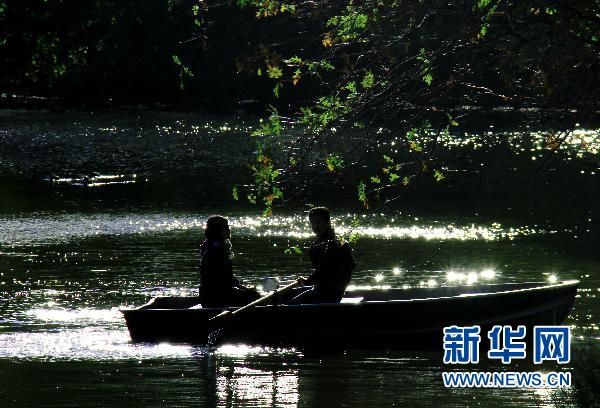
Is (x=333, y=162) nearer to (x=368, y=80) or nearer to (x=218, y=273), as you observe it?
(x=368, y=80)

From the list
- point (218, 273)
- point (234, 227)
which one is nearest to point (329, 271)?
point (218, 273)

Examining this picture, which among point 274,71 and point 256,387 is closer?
point 274,71

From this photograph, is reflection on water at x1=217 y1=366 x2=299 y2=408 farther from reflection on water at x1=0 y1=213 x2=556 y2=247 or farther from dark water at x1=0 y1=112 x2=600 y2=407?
reflection on water at x1=0 y1=213 x2=556 y2=247

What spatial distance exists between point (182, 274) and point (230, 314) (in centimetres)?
754

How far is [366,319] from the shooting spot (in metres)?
16.3

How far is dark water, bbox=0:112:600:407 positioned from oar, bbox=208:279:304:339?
0.30 m

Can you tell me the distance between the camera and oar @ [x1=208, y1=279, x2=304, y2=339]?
53.0 ft

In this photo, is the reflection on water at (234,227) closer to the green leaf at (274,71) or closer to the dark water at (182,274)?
the dark water at (182,274)

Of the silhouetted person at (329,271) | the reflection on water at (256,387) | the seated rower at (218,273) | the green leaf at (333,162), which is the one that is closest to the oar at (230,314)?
the silhouetted person at (329,271)

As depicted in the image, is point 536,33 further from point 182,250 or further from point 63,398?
point 182,250

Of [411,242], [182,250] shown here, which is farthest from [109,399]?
[411,242]

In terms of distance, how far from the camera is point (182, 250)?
27.1 meters

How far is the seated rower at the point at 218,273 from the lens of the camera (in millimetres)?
16484

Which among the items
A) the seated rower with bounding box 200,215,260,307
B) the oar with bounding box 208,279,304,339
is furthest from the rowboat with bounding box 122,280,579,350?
the seated rower with bounding box 200,215,260,307
